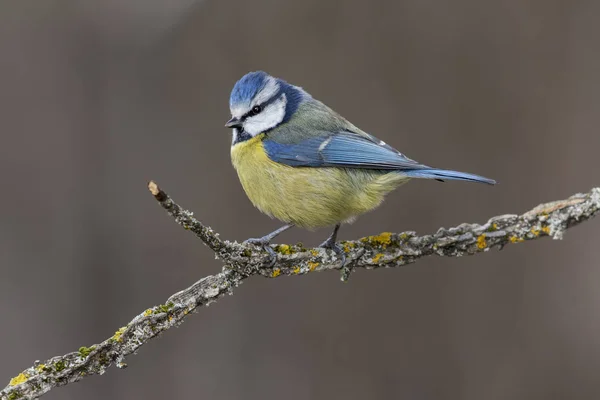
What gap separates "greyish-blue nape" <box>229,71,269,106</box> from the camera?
2.88m

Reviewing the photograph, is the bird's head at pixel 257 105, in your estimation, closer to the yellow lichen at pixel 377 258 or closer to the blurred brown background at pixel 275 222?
the yellow lichen at pixel 377 258

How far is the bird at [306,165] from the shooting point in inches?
108

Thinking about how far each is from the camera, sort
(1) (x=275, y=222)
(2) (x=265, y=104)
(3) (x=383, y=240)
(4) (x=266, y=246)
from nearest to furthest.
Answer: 1. (4) (x=266, y=246)
2. (3) (x=383, y=240)
3. (2) (x=265, y=104)
4. (1) (x=275, y=222)

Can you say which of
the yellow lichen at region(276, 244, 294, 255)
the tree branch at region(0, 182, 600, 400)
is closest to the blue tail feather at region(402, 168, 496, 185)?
the tree branch at region(0, 182, 600, 400)

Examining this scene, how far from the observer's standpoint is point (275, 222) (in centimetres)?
403

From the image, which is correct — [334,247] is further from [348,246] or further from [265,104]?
[265,104]

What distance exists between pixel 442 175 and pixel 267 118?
90cm

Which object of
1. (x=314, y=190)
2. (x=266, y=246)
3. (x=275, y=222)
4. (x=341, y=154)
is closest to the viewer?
(x=266, y=246)

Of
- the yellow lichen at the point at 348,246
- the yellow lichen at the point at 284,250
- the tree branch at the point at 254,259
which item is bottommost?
the tree branch at the point at 254,259

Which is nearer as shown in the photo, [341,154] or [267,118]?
[341,154]

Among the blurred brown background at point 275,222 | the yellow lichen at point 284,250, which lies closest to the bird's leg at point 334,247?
the yellow lichen at point 284,250

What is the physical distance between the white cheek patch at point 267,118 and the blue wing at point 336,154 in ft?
0.30

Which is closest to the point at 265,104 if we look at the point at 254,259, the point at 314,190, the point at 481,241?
the point at 314,190

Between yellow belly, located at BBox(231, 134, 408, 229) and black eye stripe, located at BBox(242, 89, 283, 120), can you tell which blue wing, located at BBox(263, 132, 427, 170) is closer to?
yellow belly, located at BBox(231, 134, 408, 229)
